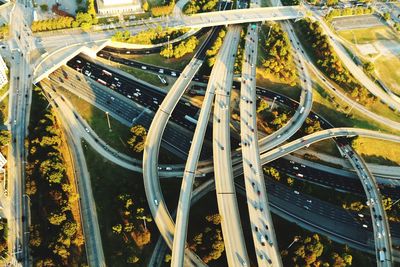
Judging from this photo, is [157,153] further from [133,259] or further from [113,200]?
[133,259]

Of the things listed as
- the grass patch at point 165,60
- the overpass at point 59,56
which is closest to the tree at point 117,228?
the overpass at point 59,56

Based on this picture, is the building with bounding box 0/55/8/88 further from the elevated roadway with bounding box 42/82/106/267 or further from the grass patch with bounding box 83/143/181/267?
the grass patch with bounding box 83/143/181/267

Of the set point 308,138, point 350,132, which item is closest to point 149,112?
point 308,138

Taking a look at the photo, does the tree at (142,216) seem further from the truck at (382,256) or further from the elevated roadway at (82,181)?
the truck at (382,256)

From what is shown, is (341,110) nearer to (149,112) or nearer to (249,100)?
(249,100)

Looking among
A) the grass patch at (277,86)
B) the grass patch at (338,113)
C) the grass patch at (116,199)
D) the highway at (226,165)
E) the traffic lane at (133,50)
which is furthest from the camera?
the traffic lane at (133,50)

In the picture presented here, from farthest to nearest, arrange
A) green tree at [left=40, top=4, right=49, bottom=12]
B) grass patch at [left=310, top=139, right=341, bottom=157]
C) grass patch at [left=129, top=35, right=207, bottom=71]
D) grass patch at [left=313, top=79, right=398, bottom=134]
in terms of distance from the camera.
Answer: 1. green tree at [left=40, top=4, right=49, bottom=12]
2. grass patch at [left=129, top=35, right=207, bottom=71]
3. grass patch at [left=313, top=79, right=398, bottom=134]
4. grass patch at [left=310, top=139, right=341, bottom=157]

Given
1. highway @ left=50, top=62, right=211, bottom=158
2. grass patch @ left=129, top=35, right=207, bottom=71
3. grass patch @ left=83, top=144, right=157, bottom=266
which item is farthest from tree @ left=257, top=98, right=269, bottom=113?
grass patch @ left=83, top=144, right=157, bottom=266
